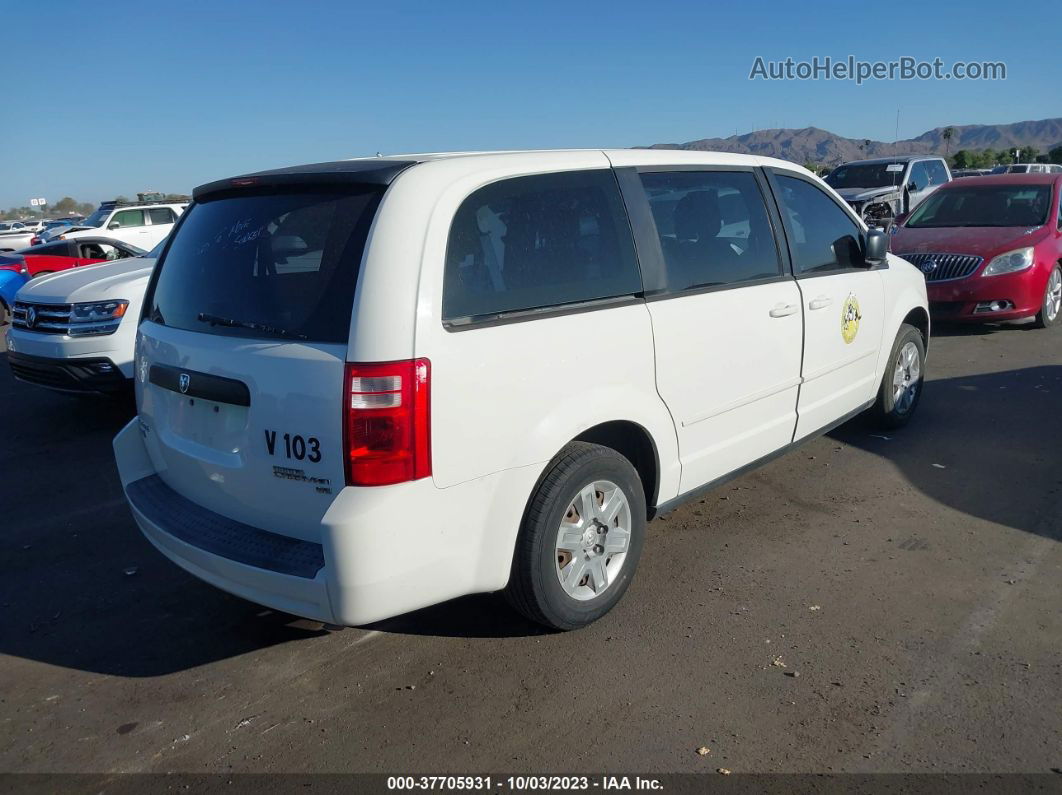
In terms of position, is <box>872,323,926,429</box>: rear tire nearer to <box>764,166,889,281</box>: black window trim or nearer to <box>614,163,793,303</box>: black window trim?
<box>764,166,889,281</box>: black window trim

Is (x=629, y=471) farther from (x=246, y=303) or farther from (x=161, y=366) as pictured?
(x=161, y=366)

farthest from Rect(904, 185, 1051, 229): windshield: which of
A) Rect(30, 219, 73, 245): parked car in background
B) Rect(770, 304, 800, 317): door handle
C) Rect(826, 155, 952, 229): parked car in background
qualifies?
Rect(30, 219, 73, 245): parked car in background

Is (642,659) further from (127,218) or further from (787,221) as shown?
(127,218)

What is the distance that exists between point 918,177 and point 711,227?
1552 centimetres

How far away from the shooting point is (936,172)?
18641 mm

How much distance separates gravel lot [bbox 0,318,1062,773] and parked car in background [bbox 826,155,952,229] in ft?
41.5

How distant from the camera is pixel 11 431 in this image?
23.1ft

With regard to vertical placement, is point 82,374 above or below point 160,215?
below

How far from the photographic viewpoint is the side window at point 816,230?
15.7 feet

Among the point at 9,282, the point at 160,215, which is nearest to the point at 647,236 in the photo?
the point at 9,282

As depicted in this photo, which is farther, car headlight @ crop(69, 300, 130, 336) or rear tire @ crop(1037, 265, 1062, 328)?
rear tire @ crop(1037, 265, 1062, 328)

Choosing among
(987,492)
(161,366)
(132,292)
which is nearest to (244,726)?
(161,366)

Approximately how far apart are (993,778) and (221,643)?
2858 mm

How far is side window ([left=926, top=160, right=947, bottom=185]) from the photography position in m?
18.4
